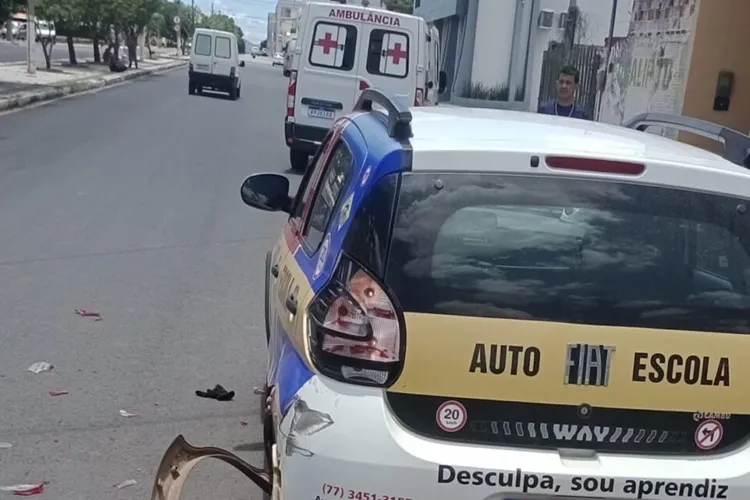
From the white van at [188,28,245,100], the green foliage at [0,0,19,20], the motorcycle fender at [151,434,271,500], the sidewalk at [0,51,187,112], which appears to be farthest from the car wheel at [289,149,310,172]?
the white van at [188,28,245,100]

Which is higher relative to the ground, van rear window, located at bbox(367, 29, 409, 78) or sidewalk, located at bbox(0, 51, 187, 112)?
van rear window, located at bbox(367, 29, 409, 78)

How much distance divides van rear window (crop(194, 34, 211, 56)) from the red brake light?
31750mm

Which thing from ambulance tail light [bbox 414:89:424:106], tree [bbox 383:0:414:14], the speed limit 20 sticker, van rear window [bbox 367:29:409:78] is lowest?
the speed limit 20 sticker

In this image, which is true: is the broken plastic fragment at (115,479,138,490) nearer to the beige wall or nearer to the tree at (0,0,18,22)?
the beige wall

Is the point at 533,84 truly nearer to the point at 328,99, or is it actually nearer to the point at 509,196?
the point at 328,99

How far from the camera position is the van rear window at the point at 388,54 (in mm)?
14852

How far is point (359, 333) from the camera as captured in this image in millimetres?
2902

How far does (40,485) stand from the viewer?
439 centimetres

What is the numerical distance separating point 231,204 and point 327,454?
9429 mm

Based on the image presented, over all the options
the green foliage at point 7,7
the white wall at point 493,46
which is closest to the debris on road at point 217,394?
the green foliage at point 7,7

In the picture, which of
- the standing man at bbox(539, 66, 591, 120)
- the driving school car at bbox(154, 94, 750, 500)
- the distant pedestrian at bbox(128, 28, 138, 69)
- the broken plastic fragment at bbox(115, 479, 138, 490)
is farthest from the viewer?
the distant pedestrian at bbox(128, 28, 138, 69)

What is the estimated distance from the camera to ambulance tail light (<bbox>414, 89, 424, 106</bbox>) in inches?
587

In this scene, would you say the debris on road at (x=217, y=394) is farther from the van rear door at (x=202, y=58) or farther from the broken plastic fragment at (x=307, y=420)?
the van rear door at (x=202, y=58)

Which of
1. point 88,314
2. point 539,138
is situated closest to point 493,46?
point 88,314
